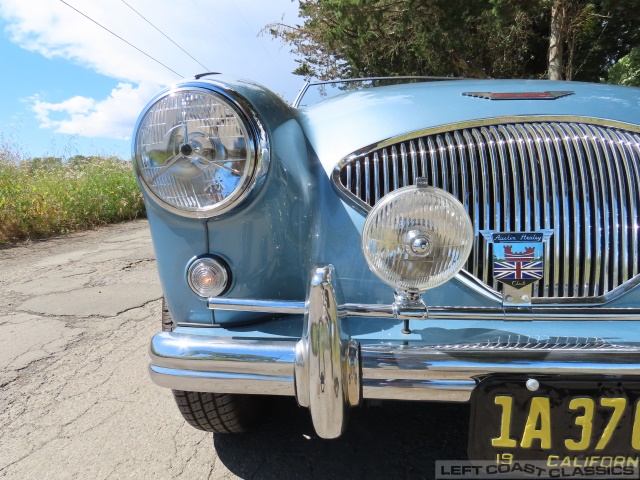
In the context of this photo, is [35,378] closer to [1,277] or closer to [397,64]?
[1,277]

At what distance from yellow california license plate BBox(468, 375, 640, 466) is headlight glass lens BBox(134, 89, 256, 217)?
79 centimetres

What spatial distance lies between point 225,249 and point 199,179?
204 mm

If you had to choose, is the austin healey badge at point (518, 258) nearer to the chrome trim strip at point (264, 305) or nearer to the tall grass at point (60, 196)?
the chrome trim strip at point (264, 305)

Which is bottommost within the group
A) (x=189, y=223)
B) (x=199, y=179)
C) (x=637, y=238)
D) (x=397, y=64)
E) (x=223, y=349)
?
(x=223, y=349)

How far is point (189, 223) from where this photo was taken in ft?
4.36

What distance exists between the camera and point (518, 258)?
48.2 inches

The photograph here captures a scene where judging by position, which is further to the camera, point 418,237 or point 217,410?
point 217,410

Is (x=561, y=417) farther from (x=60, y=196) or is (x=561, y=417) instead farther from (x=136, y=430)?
(x=60, y=196)

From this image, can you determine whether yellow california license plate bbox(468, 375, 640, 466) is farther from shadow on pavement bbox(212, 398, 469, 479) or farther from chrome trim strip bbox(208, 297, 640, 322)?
shadow on pavement bbox(212, 398, 469, 479)

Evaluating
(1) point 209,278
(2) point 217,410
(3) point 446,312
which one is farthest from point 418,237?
(2) point 217,410

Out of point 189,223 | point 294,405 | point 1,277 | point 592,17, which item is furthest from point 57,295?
point 592,17

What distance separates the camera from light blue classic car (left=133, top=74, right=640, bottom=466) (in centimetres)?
104

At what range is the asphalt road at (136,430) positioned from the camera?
152 cm

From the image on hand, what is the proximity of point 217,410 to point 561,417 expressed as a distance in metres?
0.95
